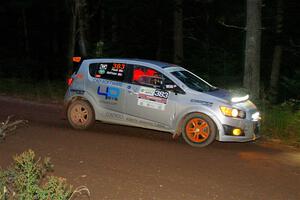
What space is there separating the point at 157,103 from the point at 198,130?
3.44 feet

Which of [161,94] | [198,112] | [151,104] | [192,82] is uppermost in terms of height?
[192,82]

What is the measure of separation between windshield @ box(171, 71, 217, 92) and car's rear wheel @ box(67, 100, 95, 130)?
218 cm

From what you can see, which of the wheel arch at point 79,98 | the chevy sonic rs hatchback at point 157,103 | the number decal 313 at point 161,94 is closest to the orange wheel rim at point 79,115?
the chevy sonic rs hatchback at point 157,103

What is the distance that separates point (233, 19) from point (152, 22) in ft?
18.8

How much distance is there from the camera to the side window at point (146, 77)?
36.1ft

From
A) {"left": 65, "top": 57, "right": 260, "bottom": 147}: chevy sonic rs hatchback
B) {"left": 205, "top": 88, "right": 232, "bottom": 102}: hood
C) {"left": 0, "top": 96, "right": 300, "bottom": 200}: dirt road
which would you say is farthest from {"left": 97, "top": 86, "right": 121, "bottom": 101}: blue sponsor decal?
{"left": 205, "top": 88, "right": 232, "bottom": 102}: hood

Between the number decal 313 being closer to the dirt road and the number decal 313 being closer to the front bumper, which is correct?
the dirt road

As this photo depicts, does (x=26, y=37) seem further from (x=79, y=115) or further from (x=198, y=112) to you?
(x=198, y=112)

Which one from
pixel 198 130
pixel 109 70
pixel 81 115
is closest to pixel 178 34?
pixel 109 70

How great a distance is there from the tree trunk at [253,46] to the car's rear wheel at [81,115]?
17.2 ft

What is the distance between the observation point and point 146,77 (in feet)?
36.6

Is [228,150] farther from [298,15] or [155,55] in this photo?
[155,55]

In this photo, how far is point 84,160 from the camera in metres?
8.84

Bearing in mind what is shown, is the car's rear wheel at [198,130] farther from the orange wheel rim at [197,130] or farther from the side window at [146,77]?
the side window at [146,77]
